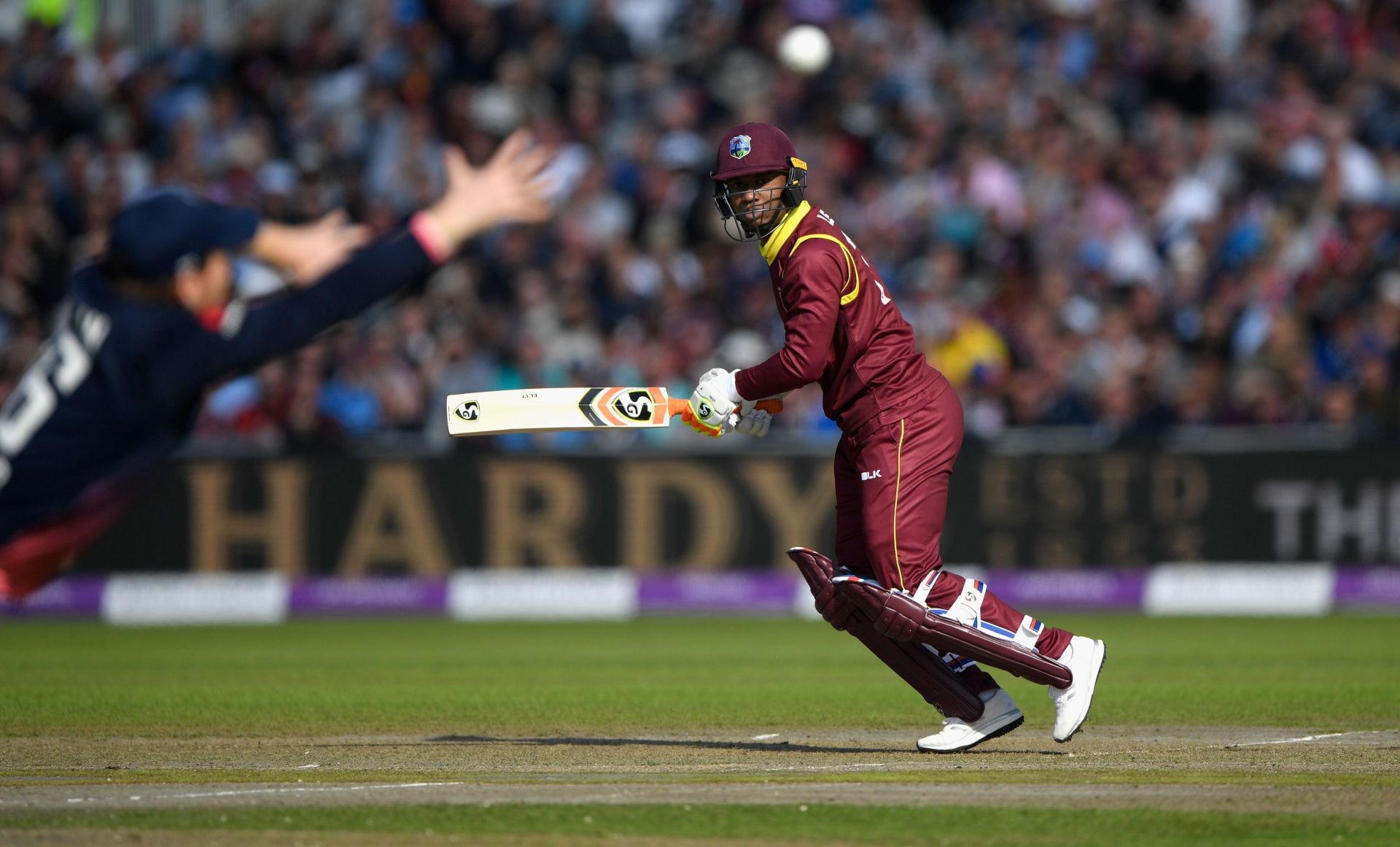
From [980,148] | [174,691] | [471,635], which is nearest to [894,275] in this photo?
[980,148]

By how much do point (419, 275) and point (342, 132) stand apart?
1470 centimetres

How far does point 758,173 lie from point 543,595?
9.88 m

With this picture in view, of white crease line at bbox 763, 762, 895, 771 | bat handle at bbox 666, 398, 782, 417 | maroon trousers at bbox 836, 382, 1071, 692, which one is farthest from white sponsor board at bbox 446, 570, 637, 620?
white crease line at bbox 763, 762, 895, 771

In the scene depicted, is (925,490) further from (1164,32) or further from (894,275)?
(1164,32)

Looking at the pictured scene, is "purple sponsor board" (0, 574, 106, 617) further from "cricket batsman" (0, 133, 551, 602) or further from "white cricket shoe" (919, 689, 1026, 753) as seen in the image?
"cricket batsman" (0, 133, 551, 602)

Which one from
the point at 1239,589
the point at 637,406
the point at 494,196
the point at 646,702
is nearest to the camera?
the point at 494,196

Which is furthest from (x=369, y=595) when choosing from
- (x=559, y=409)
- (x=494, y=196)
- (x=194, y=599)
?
(x=494, y=196)

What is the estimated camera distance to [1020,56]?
20484 mm

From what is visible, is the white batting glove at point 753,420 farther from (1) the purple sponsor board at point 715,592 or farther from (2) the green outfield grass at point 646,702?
(1) the purple sponsor board at point 715,592

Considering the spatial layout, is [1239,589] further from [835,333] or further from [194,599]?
[835,333]

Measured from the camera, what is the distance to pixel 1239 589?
55.5 ft

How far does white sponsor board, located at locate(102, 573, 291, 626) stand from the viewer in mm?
17078

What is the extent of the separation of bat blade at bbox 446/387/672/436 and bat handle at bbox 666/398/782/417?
0.06 ft

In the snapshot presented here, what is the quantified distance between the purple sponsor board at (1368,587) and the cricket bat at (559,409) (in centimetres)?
1030
